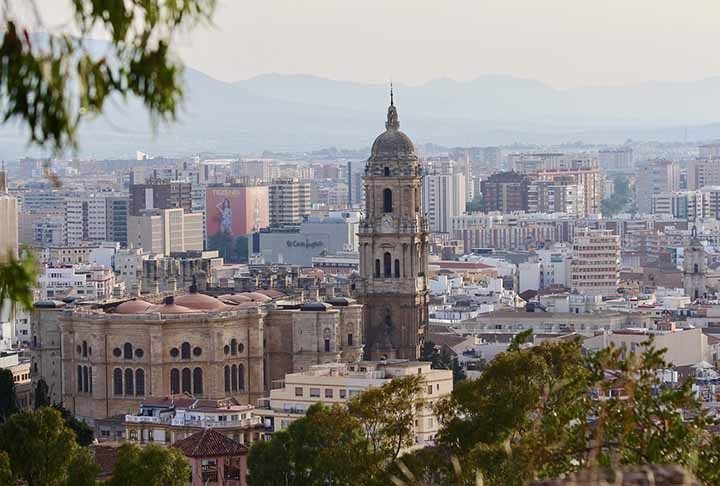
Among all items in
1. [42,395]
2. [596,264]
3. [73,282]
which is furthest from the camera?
[596,264]

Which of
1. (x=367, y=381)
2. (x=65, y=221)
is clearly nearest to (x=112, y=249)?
(x=65, y=221)

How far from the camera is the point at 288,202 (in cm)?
18400

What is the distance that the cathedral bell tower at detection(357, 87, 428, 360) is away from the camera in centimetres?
6800

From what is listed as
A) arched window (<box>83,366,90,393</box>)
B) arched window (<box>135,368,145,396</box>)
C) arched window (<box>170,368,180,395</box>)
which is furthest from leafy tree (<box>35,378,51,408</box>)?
arched window (<box>170,368,180,395</box>)

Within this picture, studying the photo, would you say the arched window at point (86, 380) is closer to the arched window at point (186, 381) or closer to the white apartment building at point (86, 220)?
the arched window at point (186, 381)

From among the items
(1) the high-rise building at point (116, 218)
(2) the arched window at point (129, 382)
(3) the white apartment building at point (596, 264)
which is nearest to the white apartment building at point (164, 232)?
(1) the high-rise building at point (116, 218)

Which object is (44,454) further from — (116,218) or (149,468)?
(116,218)

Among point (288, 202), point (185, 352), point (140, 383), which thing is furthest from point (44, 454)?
point (288, 202)

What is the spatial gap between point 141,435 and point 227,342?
27.9 feet

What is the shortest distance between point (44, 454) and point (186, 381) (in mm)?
21354

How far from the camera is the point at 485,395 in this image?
3312 cm

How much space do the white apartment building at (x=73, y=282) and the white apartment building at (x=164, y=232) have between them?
42432 mm

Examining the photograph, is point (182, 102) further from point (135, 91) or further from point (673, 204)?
point (673, 204)

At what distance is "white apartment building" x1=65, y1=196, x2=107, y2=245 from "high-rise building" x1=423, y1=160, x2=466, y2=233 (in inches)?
993
